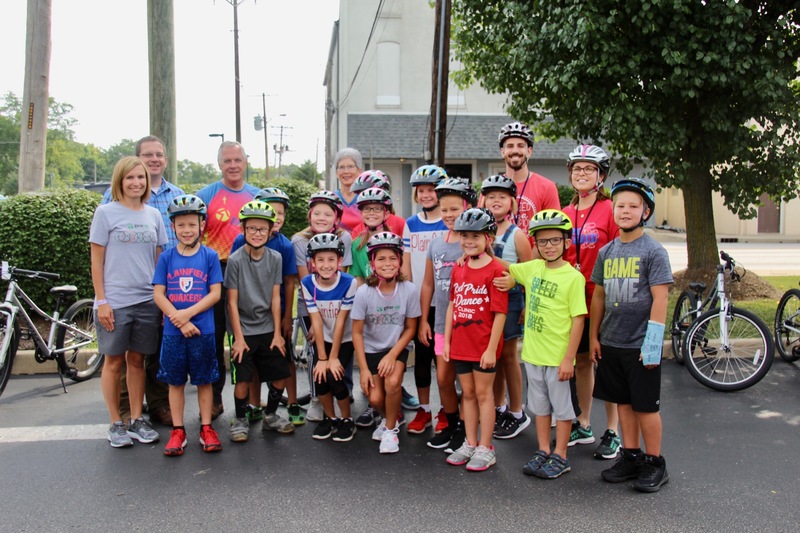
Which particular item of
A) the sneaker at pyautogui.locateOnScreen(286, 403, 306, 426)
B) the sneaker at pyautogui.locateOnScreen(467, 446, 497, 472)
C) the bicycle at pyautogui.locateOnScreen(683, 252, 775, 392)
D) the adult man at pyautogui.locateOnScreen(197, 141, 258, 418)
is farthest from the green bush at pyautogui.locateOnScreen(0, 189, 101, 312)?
the bicycle at pyautogui.locateOnScreen(683, 252, 775, 392)

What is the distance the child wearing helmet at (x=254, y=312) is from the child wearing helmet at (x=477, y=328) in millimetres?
1448

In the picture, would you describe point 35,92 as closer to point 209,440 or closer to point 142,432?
point 142,432

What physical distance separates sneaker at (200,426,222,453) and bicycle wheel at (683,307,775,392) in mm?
4401

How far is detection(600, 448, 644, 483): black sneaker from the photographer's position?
4.17 metres

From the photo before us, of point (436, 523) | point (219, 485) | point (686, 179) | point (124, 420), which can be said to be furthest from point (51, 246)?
point (686, 179)

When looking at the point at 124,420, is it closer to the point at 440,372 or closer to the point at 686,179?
the point at 440,372

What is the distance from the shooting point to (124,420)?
5.23 m

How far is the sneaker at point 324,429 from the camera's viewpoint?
5.04 m

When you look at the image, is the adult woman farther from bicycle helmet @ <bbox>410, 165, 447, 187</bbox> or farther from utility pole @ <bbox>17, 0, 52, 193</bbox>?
utility pole @ <bbox>17, 0, 52, 193</bbox>

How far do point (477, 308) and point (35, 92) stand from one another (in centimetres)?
880

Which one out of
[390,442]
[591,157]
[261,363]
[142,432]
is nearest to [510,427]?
[390,442]

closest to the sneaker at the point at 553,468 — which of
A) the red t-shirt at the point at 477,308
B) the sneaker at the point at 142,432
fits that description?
the red t-shirt at the point at 477,308

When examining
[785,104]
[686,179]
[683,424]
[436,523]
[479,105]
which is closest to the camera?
[436,523]

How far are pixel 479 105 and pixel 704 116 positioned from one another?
60.4 feet
